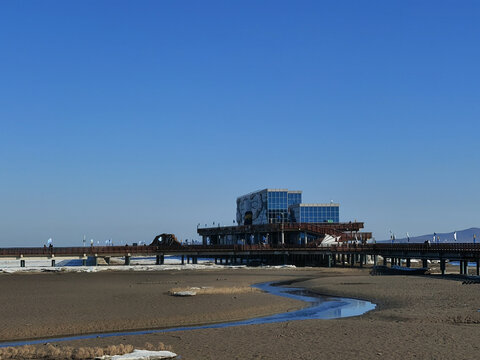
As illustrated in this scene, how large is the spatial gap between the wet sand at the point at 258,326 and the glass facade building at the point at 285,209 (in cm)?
8605

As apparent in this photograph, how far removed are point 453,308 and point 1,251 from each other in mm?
71668

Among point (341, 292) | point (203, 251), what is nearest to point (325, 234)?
point (203, 251)

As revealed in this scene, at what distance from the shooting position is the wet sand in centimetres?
2264

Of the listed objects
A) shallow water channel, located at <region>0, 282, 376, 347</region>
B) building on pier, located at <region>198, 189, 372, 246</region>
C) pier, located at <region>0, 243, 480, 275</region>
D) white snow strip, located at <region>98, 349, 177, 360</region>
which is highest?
building on pier, located at <region>198, 189, 372, 246</region>

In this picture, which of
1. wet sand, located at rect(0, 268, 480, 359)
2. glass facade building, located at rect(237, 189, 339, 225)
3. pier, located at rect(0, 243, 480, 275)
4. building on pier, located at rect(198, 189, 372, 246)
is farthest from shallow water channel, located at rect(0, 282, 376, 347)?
glass facade building, located at rect(237, 189, 339, 225)

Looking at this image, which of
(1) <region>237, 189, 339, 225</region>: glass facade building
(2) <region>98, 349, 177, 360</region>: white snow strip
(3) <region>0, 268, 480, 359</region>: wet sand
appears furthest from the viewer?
(1) <region>237, 189, 339, 225</region>: glass facade building

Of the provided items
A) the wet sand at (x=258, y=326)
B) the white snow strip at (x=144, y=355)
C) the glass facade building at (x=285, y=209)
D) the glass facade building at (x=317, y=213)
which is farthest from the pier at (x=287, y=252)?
the white snow strip at (x=144, y=355)

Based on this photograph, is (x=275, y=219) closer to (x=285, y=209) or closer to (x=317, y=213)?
(x=285, y=209)

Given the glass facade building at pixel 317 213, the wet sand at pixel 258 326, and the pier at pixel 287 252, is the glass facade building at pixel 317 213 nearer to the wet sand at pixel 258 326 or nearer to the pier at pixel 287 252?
the pier at pixel 287 252

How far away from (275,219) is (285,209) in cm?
391

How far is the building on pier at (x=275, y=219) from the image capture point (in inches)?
4633

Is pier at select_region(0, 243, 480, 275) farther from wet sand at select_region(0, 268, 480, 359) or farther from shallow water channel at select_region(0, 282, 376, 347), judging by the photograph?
shallow water channel at select_region(0, 282, 376, 347)

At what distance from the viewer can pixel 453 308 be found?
3559 cm

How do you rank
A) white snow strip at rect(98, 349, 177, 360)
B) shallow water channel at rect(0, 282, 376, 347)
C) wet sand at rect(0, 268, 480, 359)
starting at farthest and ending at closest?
1. shallow water channel at rect(0, 282, 376, 347)
2. wet sand at rect(0, 268, 480, 359)
3. white snow strip at rect(98, 349, 177, 360)
